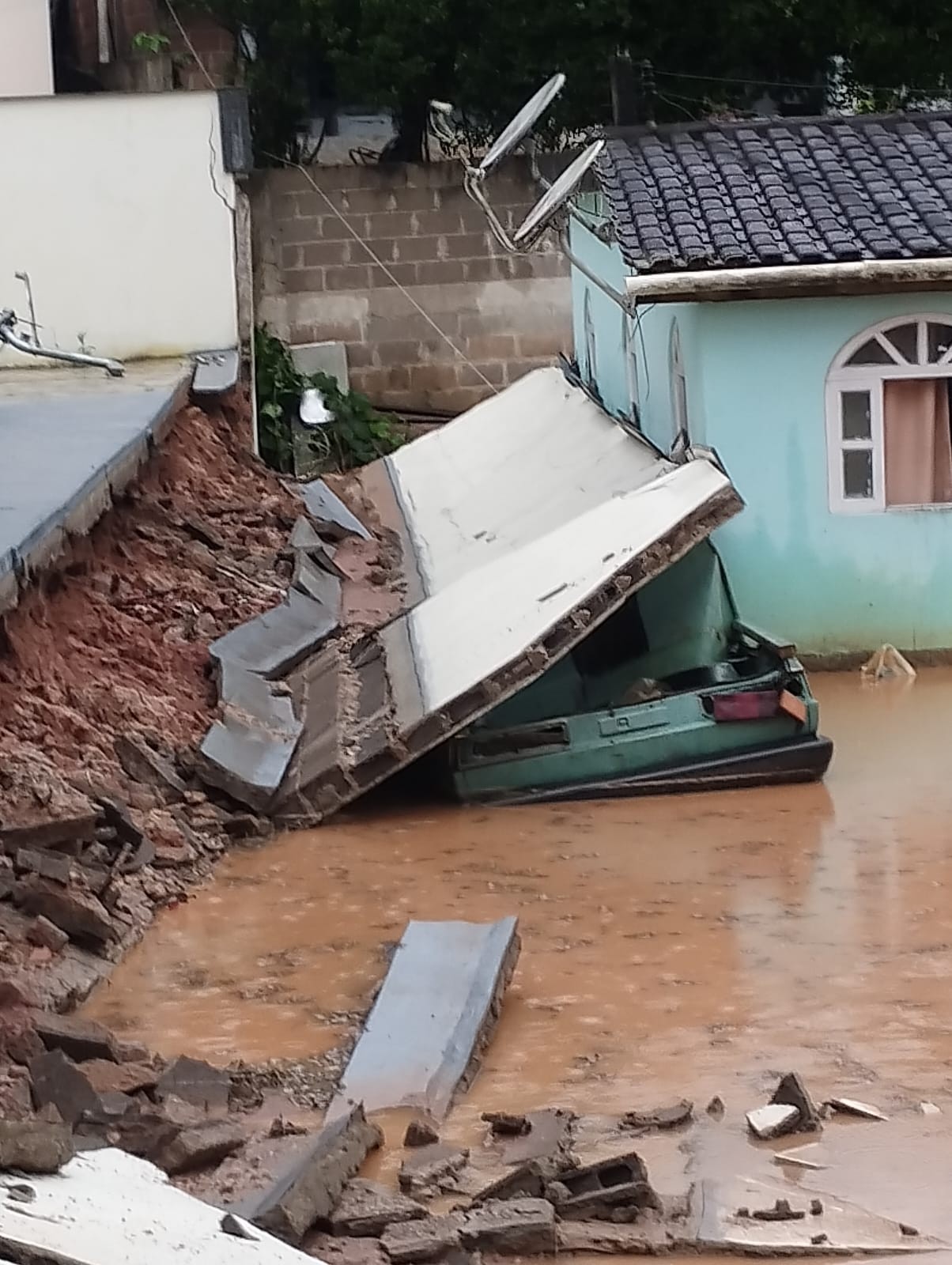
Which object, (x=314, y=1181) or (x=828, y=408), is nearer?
(x=314, y=1181)

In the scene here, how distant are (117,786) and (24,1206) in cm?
476

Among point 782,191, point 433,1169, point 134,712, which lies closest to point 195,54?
point 782,191

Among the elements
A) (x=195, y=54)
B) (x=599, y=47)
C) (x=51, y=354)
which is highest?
(x=195, y=54)

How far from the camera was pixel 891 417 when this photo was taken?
1200 cm

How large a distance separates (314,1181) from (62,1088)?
982mm

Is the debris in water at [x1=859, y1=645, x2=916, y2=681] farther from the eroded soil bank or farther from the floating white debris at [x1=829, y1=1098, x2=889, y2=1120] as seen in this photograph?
the floating white debris at [x1=829, y1=1098, x2=889, y2=1120]

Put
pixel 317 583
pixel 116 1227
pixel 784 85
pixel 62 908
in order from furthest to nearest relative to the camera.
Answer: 1. pixel 784 85
2. pixel 317 583
3. pixel 62 908
4. pixel 116 1227

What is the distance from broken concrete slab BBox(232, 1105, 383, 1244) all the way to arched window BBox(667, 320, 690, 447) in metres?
8.16

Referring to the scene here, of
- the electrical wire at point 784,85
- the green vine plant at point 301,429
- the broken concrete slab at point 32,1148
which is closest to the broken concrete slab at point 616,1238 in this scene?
the broken concrete slab at point 32,1148

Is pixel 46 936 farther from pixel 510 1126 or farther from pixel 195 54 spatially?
pixel 195 54

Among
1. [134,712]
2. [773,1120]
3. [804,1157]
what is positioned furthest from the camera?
[134,712]

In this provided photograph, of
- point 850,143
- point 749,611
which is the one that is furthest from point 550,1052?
point 850,143

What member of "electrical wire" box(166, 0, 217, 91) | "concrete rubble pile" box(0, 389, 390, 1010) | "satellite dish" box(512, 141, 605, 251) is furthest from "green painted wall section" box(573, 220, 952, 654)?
"electrical wire" box(166, 0, 217, 91)

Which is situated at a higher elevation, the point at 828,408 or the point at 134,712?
the point at 828,408
